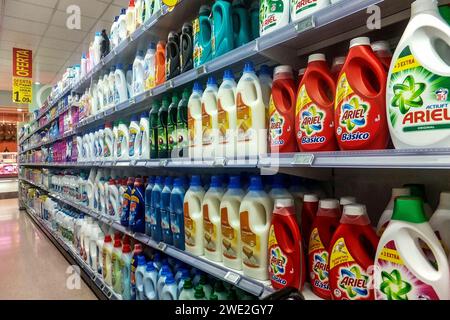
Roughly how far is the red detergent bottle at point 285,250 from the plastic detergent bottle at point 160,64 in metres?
1.19

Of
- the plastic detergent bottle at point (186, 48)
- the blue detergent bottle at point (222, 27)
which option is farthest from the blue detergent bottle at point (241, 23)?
the plastic detergent bottle at point (186, 48)

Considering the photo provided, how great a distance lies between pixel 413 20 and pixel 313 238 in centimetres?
68

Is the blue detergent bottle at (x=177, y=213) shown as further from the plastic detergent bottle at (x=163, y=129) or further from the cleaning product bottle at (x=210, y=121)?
the cleaning product bottle at (x=210, y=121)

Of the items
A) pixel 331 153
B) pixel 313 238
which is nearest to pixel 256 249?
pixel 313 238

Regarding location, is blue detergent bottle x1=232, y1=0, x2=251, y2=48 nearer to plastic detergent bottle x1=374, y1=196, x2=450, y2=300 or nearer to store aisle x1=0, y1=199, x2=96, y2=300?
plastic detergent bottle x1=374, y1=196, x2=450, y2=300

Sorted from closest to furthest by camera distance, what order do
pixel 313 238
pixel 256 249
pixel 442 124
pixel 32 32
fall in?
pixel 442 124 < pixel 313 238 < pixel 256 249 < pixel 32 32

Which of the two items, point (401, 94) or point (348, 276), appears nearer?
point (401, 94)

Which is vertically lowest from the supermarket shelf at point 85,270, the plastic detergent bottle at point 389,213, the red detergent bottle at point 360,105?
the supermarket shelf at point 85,270

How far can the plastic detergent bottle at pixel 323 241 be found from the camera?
982mm

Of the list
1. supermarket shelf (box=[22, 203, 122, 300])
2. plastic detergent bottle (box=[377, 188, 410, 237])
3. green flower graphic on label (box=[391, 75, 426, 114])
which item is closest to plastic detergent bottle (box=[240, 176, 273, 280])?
plastic detergent bottle (box=[377, 188, 410, 237])

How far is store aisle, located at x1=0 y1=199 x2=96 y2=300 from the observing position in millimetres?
2725
